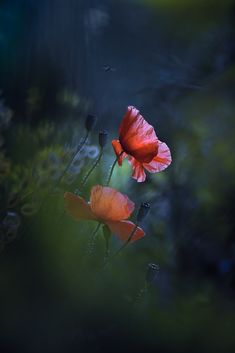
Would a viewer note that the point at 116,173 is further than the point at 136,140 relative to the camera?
Yes

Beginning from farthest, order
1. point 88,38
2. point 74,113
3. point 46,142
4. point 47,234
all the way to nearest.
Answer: point 88,38
point 74,113
point 46,142
point 47,234

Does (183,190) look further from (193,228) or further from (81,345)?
(81,345)

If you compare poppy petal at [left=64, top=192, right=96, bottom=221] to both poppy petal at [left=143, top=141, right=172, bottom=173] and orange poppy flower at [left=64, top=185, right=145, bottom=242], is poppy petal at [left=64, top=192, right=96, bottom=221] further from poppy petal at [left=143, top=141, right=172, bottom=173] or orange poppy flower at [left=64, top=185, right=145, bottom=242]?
poppy petal at [left=143, top=141, right=172, bottom=173]

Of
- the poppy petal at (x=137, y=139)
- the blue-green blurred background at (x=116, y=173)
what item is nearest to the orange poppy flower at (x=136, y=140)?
the poppy petal at (x=137, y=139)

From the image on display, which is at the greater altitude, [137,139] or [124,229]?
[137,139]

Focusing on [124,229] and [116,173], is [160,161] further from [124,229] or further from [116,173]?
[116,173]

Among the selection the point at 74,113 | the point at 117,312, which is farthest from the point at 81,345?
the point at 74,113

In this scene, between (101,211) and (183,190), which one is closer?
(101,211)

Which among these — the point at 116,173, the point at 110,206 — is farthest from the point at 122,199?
the point at 116,173
